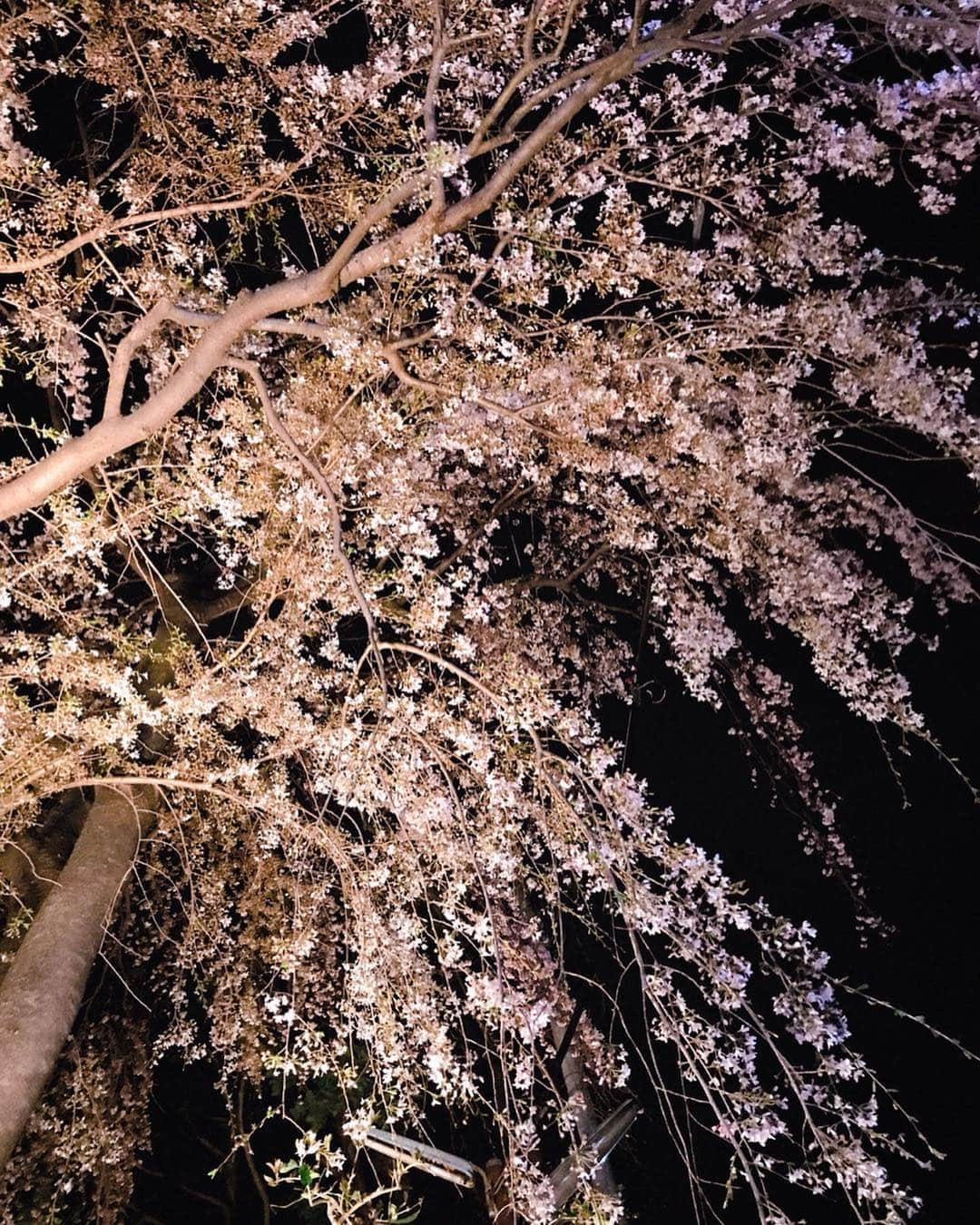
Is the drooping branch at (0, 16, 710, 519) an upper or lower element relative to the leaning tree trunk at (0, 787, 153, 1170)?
upper

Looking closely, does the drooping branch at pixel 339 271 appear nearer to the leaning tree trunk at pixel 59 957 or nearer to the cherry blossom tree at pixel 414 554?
the cherry blossom tree at pixel 414 554

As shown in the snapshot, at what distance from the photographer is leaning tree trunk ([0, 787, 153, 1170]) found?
13.6 ft

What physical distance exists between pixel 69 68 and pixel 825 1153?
7631 mm

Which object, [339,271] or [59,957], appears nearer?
[339,271]

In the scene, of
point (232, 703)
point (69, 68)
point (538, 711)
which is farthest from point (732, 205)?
point (232, 703)

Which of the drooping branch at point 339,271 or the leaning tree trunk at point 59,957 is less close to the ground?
the drooping branch at point 339,271

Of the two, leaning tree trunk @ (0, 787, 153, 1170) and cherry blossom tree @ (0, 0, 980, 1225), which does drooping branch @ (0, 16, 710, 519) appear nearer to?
cherry blossom tree @ (0, 0, 980, 1225)

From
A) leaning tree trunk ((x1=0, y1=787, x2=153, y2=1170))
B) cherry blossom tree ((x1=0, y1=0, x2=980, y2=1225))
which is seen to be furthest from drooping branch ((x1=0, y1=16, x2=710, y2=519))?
leaning tree trunk ((x1=0, y1=787, x2=153, y2=1170))

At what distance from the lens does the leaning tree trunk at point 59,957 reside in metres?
4.14

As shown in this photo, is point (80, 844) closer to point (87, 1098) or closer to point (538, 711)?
point (87, 1098)

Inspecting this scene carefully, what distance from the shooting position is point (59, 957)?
4.65 metres

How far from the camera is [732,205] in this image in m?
5.25

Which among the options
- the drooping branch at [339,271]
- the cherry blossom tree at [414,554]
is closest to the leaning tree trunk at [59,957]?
the cherry blossom tree at [414,554]

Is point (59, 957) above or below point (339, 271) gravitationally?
below
